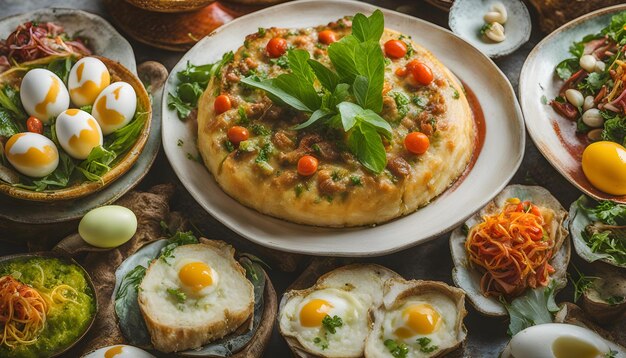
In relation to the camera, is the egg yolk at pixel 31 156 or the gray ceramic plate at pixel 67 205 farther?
the gray ceramic plate at pixel 67 205

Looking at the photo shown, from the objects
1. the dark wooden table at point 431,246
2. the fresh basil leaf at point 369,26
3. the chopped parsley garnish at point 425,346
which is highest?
the fresh basil leaf at point 369,26

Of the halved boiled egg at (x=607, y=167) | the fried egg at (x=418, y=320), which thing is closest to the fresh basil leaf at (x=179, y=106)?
the fried egg at (x=418, y=320)

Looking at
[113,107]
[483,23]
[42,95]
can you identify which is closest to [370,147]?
[113,107]

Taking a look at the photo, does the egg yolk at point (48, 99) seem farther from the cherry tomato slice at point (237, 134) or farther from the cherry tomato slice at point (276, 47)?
the cherry tomato slice at point (276, 47)

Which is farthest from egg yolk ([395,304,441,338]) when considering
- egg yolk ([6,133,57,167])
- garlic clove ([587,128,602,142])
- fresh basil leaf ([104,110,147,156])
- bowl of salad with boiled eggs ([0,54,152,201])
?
egg yolk ([6,133,57,167])

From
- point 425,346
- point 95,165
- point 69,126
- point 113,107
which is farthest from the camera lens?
point 113,107

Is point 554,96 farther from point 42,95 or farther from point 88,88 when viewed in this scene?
point 42,95

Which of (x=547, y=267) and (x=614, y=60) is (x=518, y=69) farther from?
(x=547, y=267)

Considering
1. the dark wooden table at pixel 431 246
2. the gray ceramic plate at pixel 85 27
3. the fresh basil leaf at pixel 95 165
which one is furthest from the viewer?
the gray ceramic plate at pixel 85 27
